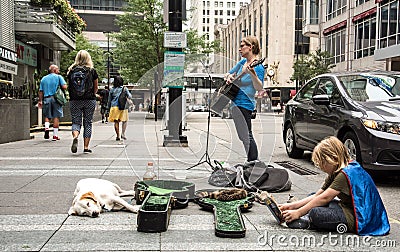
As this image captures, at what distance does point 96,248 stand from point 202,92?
335cm

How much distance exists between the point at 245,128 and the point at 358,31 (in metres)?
34.7

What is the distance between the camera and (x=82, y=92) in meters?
→ 8.43

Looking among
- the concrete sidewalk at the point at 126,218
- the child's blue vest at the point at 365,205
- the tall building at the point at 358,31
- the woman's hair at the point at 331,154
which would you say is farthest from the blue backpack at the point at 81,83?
the tall building at the point at 358,31

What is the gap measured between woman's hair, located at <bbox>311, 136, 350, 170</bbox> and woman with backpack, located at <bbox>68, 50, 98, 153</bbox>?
5.55 meters

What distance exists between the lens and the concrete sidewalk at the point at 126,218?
351 centimetres

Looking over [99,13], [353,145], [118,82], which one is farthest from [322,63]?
[99,13]

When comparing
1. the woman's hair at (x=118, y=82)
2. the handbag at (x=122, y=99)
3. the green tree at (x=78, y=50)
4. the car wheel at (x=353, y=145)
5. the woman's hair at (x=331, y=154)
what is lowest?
the car wheel at (x=353, y=145)

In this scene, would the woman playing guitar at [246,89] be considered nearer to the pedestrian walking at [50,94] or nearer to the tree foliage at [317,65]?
the pedestrian walking at [50,94]

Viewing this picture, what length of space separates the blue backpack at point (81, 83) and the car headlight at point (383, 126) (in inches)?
198

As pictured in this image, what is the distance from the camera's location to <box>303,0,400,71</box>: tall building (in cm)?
3023

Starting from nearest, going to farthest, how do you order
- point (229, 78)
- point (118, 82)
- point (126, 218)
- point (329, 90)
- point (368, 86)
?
1. point (126, 218)
2. point (229, 78)
3. point (368, 86)
4. point (329, 90)
5. point (118, 82)

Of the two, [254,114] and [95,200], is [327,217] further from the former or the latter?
[254,114]

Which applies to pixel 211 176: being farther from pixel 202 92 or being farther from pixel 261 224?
pixel 261 224

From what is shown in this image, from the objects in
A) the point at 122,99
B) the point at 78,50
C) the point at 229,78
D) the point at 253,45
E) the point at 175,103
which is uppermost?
the point at 78,50
